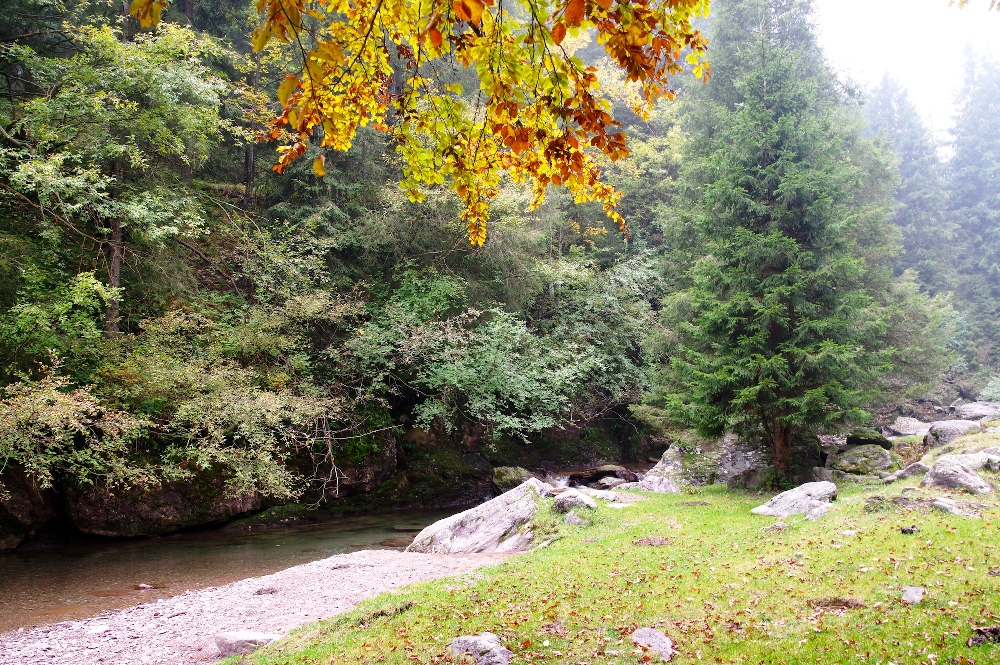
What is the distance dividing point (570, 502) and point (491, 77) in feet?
33.2

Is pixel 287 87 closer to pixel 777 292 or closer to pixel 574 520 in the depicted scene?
pixel 574 520

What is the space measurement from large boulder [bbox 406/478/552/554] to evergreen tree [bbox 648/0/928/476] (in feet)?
15.4

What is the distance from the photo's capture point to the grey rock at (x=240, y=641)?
6348mm

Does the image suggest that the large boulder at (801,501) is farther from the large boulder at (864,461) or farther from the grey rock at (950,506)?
the large boulder at (864,461)

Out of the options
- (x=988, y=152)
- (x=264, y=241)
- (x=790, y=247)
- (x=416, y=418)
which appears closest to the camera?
(x=790, y=247)

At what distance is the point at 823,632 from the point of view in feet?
16.0

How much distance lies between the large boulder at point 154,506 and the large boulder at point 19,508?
537 millimetres

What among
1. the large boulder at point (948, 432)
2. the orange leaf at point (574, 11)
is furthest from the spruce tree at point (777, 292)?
the orange leaf at point (574, 11)

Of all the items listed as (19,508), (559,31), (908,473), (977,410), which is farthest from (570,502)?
(977,410)

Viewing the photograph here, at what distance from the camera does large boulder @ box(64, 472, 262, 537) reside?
12.6 m

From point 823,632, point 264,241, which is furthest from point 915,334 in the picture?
point 264,241

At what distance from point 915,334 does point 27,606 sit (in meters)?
24.1

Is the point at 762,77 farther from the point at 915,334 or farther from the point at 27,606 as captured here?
the point at 27,606

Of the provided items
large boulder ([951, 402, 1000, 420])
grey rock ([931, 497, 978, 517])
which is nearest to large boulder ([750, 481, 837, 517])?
grey rock ([931, 497, 978, 517])
